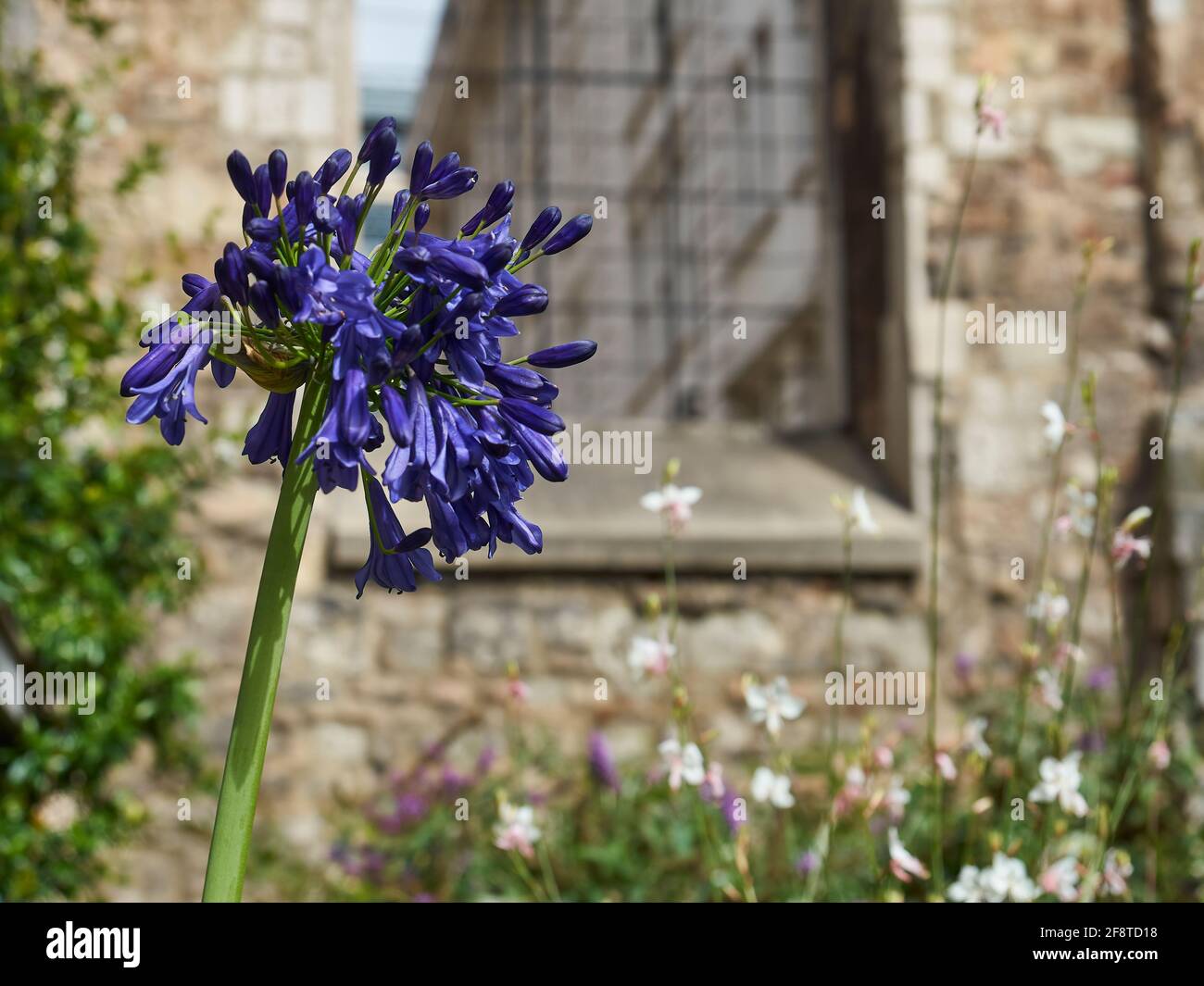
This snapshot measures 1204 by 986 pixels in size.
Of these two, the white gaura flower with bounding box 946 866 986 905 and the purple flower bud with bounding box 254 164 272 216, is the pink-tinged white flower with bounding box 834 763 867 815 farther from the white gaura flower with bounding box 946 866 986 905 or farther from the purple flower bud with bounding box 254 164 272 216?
the purple flower bud with bounding box 254 164 272 216

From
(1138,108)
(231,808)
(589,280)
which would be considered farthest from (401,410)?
(589,280)

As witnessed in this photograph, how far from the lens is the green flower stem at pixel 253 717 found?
2.42 feet

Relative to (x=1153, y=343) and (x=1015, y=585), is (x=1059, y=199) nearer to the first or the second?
(x=1153, y=343)

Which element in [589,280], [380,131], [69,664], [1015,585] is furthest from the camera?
[589,280]

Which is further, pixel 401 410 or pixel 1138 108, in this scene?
pixel 1138 108

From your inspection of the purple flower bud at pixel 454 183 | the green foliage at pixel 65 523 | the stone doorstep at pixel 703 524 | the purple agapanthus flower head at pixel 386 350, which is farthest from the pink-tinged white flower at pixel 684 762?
the stone doorstep at pixel 703 524

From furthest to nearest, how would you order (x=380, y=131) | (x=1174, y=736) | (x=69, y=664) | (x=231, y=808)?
(x=1174, y=736)
(x=69, y=664)
(x=380, y=131)
(x=231, y=808)

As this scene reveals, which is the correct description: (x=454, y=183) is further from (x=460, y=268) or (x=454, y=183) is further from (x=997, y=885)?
(x=997, y=885)

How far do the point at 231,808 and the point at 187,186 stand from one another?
167 inches

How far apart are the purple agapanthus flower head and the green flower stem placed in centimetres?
6

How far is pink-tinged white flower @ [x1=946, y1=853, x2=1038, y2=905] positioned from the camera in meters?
1.93

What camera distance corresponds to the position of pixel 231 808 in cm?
74

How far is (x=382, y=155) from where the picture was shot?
0.89 metres

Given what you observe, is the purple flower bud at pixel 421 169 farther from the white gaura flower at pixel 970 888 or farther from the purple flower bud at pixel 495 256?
the white gaura flower at pixel 970 888
